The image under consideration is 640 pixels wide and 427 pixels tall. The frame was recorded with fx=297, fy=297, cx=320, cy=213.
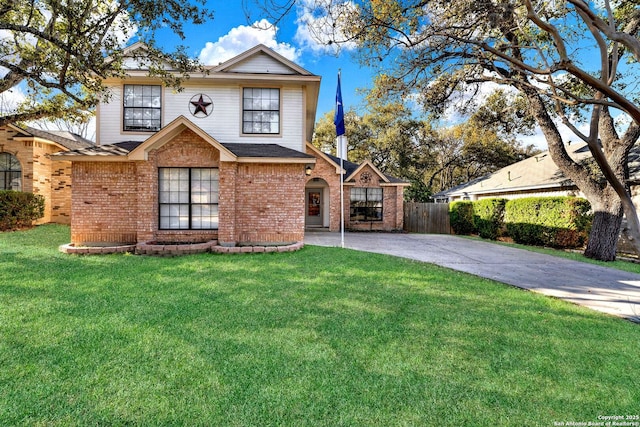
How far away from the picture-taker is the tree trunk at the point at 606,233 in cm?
941

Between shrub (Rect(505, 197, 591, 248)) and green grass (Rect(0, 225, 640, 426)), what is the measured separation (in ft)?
27.2

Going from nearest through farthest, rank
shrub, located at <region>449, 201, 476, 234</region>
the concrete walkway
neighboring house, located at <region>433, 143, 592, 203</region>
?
the concrete walkway < neighboring house, located at <region>433, 143, 592, 203</region> < shrub, located at <region>449, 201, 476, 234</region>

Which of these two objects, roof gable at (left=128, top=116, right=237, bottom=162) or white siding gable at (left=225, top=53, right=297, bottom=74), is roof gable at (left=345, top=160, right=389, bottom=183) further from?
roof gable at (left=128, top=116, right=237, bottom=162)

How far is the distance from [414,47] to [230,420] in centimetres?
629

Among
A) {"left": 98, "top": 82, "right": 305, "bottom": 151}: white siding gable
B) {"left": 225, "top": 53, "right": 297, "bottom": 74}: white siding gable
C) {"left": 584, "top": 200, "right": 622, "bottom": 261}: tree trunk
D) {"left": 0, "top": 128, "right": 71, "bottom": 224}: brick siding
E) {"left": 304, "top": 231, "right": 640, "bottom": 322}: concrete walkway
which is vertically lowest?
{"left": 304, "top": 231, "right": 640, "bottom": 322}: concrete walkway

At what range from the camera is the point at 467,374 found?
289cm

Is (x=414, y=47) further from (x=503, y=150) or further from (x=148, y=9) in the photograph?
(x=503, y=150)

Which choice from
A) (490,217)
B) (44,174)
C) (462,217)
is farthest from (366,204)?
(44,174)

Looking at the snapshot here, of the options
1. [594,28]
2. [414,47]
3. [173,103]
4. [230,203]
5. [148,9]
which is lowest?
[230,203]

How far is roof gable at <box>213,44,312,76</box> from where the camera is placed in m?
10.8

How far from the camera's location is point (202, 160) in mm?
9234

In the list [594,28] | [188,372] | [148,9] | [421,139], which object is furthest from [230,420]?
[421,139]

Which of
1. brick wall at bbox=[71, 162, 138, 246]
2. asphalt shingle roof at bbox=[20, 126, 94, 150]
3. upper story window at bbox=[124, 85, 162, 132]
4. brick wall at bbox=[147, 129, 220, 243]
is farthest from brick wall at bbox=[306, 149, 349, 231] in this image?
asphalt shingle roof at bbox=[20, 126, 94, 150]

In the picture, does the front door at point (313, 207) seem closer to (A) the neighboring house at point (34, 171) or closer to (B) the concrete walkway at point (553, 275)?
(B) the concrete walkway at point (553, 275)
